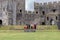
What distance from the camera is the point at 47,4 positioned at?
5712 cm

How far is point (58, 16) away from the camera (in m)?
56.4

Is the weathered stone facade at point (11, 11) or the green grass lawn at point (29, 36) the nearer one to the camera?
the green grass lawn at point (29, 36)

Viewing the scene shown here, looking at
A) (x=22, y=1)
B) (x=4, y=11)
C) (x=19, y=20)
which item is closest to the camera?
(x=4, y=11)

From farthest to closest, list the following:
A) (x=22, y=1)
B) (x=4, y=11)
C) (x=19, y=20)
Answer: (x=22, y=1) < (x=19, y=20) < (x=4, y=11)

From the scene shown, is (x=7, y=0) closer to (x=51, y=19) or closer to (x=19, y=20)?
(x=19, y=20)

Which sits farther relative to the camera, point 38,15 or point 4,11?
point 38,15

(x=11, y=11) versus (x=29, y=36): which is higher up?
(x=11, y=11)

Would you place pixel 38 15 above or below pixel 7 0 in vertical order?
below

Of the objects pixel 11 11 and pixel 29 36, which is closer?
pixel 29 36

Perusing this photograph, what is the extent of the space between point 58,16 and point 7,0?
1312 centimetres

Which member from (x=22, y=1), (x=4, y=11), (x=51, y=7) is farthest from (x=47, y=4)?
(x=4, y=11)

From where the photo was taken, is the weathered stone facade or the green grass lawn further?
the weathered stone facade

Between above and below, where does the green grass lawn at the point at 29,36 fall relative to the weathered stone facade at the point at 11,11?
below

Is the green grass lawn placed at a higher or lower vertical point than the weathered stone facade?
lower
